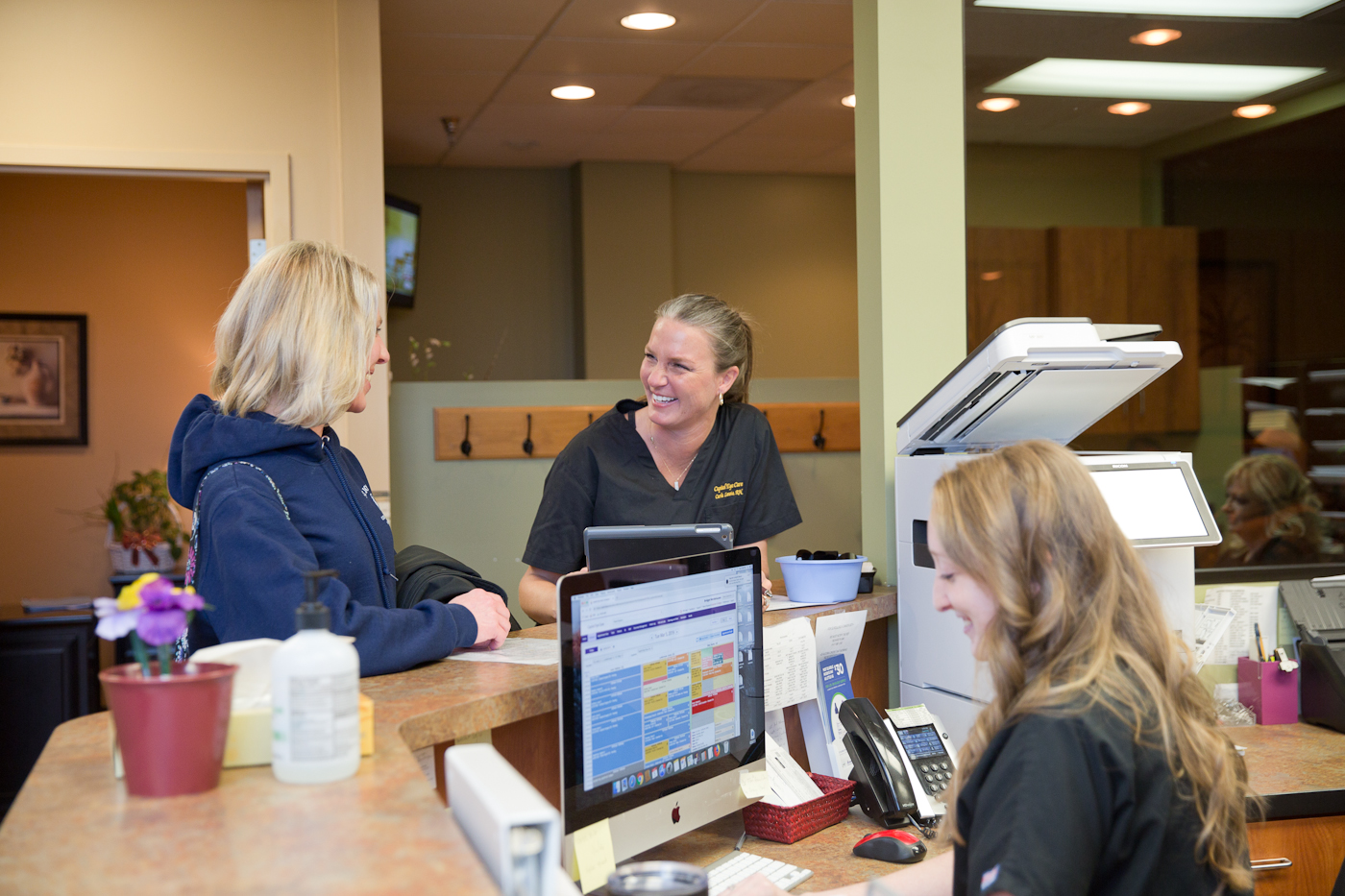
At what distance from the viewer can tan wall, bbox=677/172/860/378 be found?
6.48 metres

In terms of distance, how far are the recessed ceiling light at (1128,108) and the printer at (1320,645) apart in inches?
52.6

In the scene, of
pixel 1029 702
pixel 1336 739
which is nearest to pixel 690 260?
pixel 1336 739

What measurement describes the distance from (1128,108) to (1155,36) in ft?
0.66

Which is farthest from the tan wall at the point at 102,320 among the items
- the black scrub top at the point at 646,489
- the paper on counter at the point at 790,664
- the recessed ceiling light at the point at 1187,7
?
the paper on counter at the point at 790,664

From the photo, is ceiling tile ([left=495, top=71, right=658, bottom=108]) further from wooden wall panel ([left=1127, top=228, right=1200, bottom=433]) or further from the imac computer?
the imac computer

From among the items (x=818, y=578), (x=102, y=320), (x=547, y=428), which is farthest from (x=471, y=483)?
(x=102, y=320)

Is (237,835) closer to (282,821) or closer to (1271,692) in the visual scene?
(282,821)

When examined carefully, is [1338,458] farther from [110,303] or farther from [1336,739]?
[110,303]

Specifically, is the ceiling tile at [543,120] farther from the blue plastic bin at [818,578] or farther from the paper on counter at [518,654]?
the paper on counter at [518,654]

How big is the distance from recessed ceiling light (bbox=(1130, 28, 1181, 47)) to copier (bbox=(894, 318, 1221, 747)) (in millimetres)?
1162

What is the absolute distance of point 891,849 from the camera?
1643mm

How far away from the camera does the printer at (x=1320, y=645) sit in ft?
8.05

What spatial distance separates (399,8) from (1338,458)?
3.30m

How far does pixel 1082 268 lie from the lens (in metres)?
3.13
